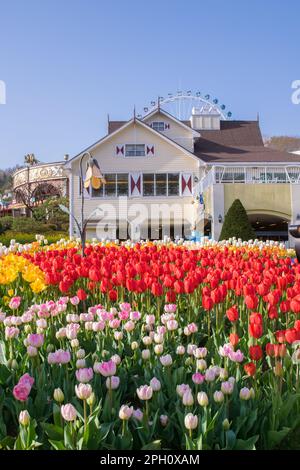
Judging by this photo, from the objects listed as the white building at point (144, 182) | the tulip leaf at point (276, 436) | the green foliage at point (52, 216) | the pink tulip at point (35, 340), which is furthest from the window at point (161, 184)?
the tulip leaf at point (276, 436)

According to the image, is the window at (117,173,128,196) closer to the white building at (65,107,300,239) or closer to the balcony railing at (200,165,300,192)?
the white building at (65,107,300,239)

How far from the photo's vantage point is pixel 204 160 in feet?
91.2

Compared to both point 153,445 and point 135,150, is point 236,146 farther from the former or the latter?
point 153,445

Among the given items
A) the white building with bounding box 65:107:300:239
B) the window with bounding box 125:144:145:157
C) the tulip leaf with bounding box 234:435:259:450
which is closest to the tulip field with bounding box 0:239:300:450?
the tulip leaf with bounding box 234:435:259:450

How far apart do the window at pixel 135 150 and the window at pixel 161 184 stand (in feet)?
4.72

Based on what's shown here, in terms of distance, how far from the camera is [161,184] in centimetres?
2795

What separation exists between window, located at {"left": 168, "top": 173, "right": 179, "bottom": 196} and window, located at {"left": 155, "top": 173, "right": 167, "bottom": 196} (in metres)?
0.22

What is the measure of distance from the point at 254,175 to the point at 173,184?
637 centimetres

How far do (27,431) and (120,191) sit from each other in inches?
1010

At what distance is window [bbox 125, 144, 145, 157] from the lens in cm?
2811

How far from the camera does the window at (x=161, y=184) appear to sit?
27.8 m

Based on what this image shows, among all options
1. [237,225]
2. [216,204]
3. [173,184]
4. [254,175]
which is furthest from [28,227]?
[237,225]

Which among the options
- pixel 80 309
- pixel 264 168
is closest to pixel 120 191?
pixel 264 168
